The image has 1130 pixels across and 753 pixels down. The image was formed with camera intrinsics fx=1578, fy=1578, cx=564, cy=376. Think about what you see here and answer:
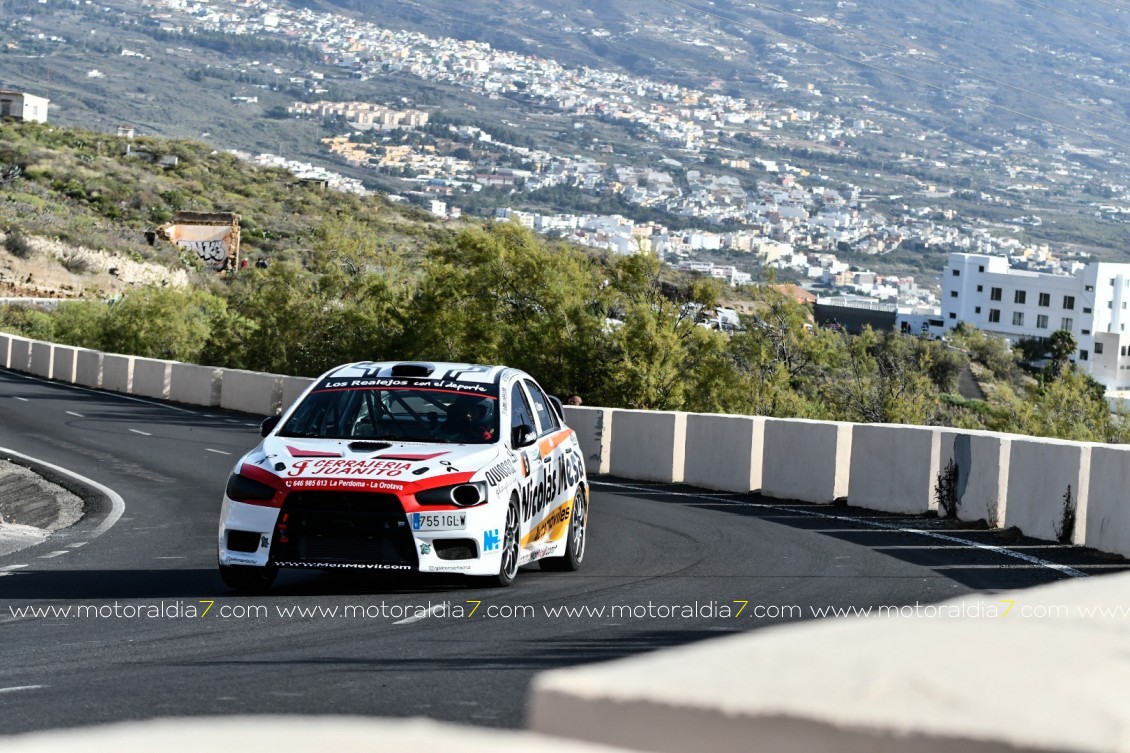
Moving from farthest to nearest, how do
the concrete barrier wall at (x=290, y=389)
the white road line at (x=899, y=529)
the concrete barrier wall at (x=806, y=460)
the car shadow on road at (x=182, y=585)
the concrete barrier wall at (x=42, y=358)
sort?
1. the concrete barrier wall at (x=42, y=358)
2. the concrete barrier wall at (x=290, y=389)
3. the concrete barrier wall at (x=806, y=460)
4. the white road line at (x=899, y=529)
5. the car shadow on road at (x=182, y=585)

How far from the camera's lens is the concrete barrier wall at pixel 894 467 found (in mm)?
16594

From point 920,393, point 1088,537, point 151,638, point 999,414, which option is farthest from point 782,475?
point 999,414

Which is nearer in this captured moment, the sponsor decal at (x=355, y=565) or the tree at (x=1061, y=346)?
the sponsor decal at (x=355, y=565)

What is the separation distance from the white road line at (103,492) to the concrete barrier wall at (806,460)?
7.60 m

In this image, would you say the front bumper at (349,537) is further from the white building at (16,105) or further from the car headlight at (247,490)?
the white building at (16,105)

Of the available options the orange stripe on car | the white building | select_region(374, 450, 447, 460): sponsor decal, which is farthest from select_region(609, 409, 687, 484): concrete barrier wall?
the white building

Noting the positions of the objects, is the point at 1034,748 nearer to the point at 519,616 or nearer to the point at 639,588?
the point at 519,616

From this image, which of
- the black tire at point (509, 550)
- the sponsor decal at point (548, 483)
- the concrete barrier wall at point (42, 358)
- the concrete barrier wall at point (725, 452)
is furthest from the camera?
the concrete barrier wall at point (42, 358)

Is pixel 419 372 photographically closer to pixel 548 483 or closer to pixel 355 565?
pixel 548 483

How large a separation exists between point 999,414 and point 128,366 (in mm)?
22839

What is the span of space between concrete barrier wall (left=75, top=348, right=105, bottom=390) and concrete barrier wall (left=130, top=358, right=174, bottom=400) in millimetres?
1955

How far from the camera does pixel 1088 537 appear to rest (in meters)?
13.7

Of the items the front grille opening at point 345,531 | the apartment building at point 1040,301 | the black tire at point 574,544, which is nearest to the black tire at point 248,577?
the front grille opening at point 345,531

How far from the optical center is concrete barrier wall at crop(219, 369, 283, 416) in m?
32.7
